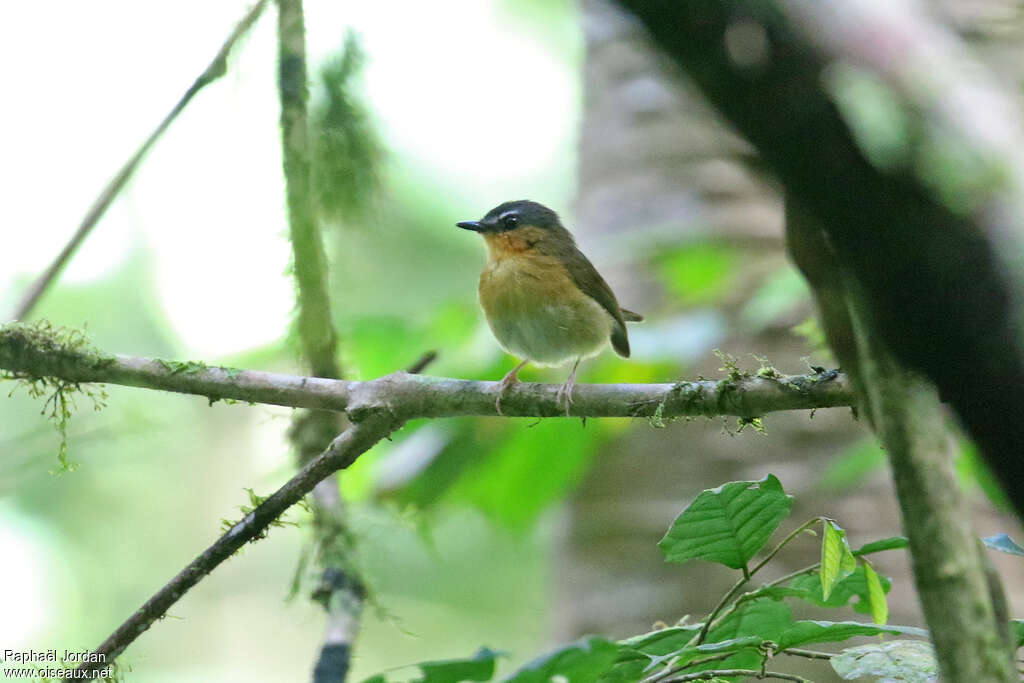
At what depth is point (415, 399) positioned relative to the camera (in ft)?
7.40

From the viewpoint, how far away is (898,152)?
78 cm

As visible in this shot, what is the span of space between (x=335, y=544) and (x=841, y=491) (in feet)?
9.31

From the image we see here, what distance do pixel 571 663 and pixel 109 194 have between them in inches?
79.9

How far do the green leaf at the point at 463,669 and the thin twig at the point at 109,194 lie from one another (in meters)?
1.80

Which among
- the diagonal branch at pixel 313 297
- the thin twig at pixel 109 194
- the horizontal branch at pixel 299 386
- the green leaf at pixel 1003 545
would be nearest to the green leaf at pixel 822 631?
the green leaf at pixel 1003 545

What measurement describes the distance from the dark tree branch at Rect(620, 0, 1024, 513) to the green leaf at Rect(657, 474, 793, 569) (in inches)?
33.6

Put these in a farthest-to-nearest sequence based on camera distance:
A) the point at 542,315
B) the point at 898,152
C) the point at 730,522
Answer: the point at 542,315, the point at 730,522, the point at 898,152

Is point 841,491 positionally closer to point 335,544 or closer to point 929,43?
point 335,544

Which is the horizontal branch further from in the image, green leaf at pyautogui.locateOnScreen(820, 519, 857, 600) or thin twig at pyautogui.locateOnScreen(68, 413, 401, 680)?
green leaf at pyautogui.locateOnScreen(820, 519, 857, 600)

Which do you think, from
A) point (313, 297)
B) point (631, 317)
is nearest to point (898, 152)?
point (313, 297)

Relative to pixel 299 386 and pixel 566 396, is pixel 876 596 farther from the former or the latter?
pixel 299 386

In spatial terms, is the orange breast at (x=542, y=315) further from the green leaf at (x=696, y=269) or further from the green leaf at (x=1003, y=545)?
the green leaf at (x=1003, y=545)

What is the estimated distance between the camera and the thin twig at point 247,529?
1859 millimetres

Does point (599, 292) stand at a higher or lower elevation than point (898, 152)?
higher
